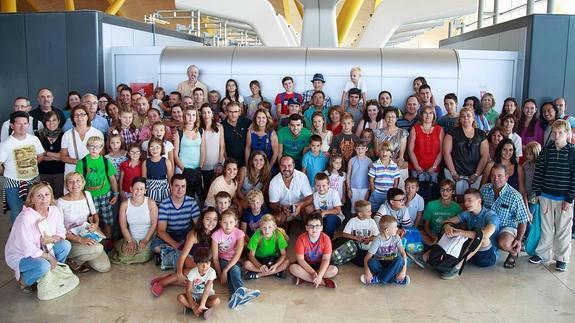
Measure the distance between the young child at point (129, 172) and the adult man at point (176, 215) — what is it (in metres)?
0.56

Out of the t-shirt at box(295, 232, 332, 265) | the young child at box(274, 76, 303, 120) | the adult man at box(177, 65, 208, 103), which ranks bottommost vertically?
the t-shirt at box(295, 232, 332, 265)

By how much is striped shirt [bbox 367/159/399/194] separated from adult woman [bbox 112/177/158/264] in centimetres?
271

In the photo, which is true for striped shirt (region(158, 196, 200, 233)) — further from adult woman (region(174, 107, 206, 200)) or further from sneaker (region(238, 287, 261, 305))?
sneaker (region(238, 287, 261, 305))

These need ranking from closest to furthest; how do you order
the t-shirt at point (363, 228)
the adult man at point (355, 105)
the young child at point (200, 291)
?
1. the young child at point (200, 291)
2. the t-shirt at point (363, 228)
3. the adult man at point (355, 105)

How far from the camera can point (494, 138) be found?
6.55 meters

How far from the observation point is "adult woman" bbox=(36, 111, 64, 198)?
6.46 m

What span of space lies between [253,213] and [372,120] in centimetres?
245

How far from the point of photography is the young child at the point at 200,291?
14.7 ft

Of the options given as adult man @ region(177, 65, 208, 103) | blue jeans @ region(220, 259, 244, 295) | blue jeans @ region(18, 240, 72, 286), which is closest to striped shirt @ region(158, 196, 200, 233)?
blue jeans @ region(220, 259, 244, 295)

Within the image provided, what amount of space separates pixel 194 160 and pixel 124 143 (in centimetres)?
95

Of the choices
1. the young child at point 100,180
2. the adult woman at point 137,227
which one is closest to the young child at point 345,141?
the adult woman at point 137,227

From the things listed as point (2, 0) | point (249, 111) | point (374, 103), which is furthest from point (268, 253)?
point (2, 0)

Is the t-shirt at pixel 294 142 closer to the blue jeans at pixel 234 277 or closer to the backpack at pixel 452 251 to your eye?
the blue jeans at pixel 234 277

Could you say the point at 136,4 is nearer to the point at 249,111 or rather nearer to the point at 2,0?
the point at 2,0
